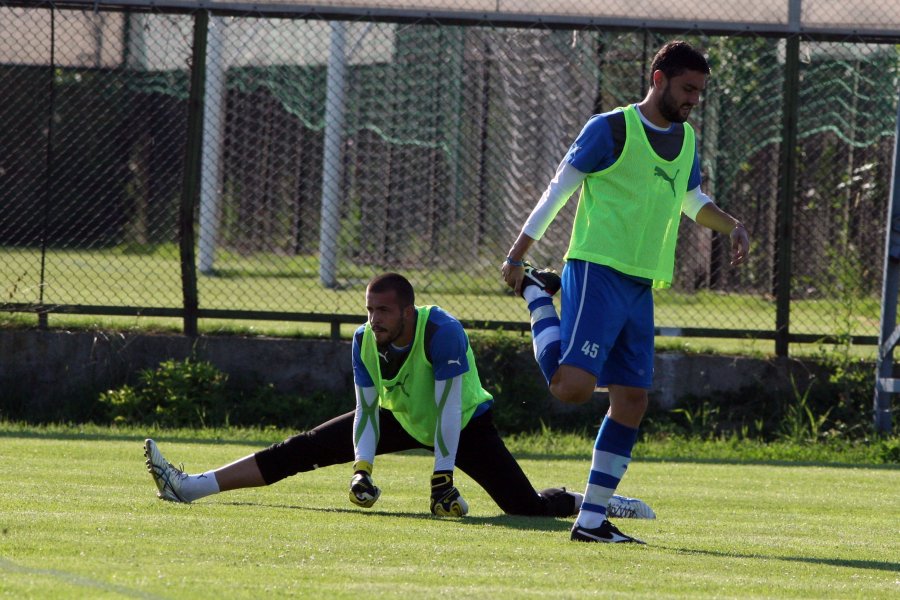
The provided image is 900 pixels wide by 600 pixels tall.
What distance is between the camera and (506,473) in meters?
6.95

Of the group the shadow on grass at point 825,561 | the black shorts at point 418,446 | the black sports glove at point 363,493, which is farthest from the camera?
the black shorts at point 418,446

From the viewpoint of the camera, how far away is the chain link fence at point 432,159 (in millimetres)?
11203

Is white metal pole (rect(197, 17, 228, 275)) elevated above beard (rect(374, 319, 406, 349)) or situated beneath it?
elevated above

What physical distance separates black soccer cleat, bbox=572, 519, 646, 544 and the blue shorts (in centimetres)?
61

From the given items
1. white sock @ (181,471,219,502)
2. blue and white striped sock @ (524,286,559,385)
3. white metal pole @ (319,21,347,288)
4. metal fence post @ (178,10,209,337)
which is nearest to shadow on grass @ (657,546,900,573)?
blue and white striped sock @ (524,286,559,385)

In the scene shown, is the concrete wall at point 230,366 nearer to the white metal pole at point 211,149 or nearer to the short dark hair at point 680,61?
the white metal pole at point 211,149

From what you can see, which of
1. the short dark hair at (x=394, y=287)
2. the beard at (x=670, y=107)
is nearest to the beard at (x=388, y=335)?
the short dark hair at (x=394, y=287)

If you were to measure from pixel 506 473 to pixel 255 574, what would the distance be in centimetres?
243

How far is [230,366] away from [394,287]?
185 inches

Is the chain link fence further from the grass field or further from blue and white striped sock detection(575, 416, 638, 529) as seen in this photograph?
blue and white striped sock detection(575, 416, 638, 529)

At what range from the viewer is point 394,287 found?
663 cm

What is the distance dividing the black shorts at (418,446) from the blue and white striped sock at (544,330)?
890mm

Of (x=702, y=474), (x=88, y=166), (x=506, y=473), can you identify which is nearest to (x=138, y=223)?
(x=88, y=166)

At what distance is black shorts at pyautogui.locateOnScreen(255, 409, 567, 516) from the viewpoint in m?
6.95
